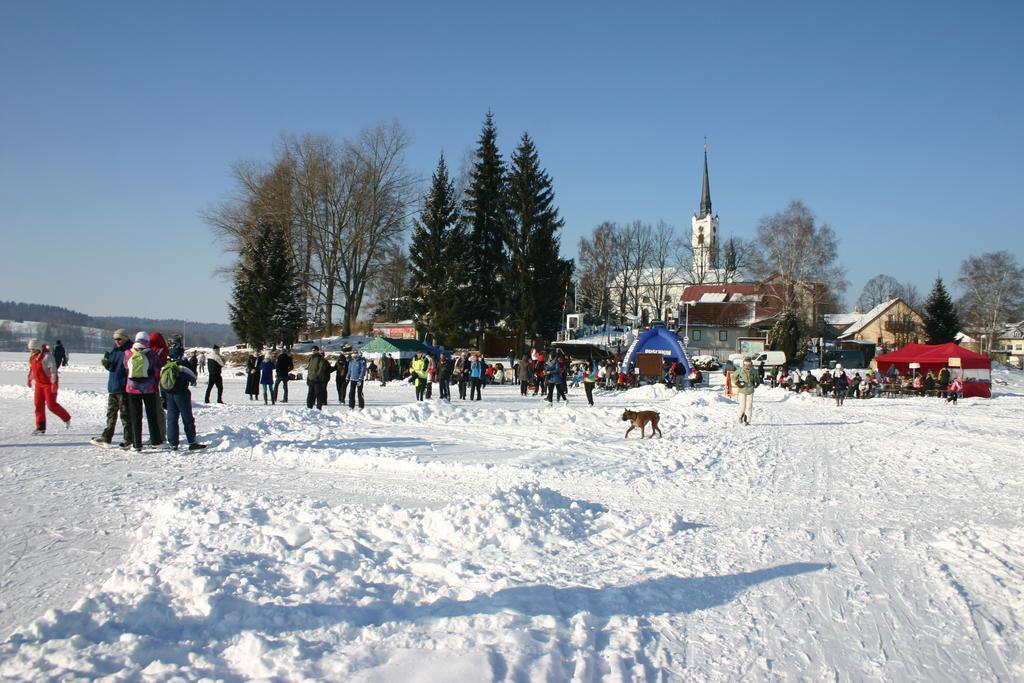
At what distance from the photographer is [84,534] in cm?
550

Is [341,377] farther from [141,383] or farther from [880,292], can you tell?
[880,292]

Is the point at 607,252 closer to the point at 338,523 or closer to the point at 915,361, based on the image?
the point at 915,361

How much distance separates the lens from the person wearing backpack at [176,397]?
9.23m

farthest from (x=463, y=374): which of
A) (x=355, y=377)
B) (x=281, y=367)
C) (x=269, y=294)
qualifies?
(x=269, y=294)

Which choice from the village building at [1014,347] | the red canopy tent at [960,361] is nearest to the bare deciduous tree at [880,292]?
the village building at [1014,347]

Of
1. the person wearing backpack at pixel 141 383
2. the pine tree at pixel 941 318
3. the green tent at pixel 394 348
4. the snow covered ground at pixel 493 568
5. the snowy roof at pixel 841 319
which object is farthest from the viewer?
the snowy roof at pixel 841 319

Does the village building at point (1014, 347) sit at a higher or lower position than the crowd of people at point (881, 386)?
higher

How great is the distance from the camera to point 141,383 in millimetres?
9227

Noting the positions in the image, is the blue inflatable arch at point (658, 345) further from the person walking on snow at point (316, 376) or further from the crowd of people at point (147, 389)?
the crowd of people at point (147, 389)

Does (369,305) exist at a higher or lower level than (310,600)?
higher

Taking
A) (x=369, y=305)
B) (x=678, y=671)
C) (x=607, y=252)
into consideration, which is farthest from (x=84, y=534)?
(x=607, y=252)

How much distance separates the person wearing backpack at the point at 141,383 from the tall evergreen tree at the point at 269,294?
36280 mm

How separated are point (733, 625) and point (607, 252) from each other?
7023 cm

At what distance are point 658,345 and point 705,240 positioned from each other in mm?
76038
